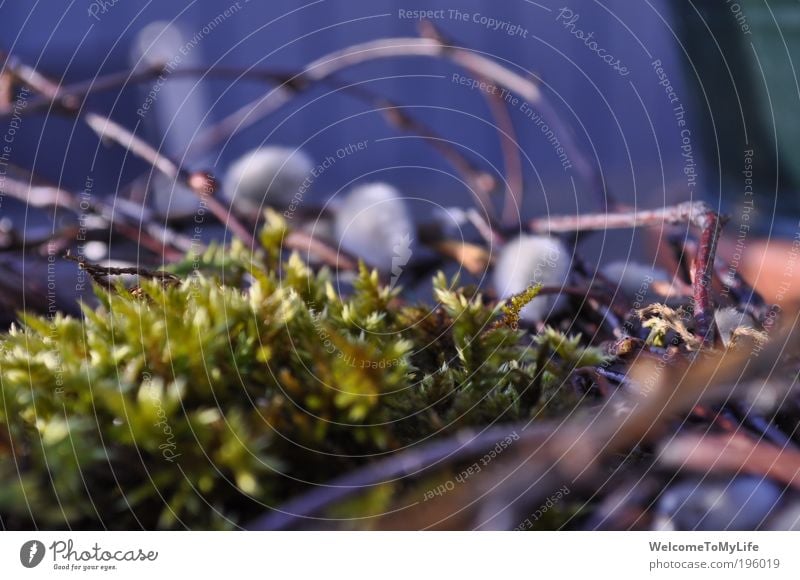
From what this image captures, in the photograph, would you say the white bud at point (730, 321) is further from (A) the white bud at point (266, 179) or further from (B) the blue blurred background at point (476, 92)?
(A) the white bud at point (266, 179)

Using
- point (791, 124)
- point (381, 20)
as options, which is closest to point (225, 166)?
point (381, 20)

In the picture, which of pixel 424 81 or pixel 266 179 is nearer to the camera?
pixel 266 179

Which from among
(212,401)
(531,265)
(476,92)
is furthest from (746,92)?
(212,401)

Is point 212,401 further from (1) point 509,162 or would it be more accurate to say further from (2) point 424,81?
(2) point 424,81

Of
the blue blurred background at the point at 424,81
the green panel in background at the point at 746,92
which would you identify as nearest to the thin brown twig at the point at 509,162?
the blue blurred background at the point at 424,81
